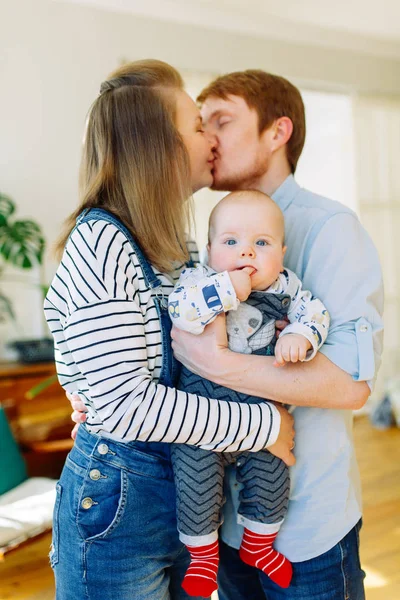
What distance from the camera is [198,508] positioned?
1.17 meters

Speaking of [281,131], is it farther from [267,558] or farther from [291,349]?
[267,558]

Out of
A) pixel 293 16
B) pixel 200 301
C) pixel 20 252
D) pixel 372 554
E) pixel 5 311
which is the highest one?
pixel 293 16

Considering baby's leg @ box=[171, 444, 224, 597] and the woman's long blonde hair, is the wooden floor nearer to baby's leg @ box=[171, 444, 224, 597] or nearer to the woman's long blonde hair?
baby's leg @ box=[171, 444, 224, 597]

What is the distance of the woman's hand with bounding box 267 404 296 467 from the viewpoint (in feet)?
3.93

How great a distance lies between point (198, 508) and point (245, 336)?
0.35m

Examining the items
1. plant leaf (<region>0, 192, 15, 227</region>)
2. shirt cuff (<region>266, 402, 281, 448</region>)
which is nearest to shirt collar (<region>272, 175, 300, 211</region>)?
shirt cuff (<region>266, 402, 281, 448</region>)

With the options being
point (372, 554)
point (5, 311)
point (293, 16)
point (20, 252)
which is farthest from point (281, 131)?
point (293, 16)

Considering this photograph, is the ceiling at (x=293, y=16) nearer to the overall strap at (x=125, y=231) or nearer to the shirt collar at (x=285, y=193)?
the shirt collar at (x=285, y=193)

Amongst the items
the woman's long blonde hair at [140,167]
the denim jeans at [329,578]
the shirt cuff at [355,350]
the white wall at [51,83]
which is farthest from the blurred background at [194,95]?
the woman's long blonde hair at [140,167]

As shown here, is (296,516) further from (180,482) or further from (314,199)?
(314,199)

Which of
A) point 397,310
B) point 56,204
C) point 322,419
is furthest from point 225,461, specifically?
point 397,310

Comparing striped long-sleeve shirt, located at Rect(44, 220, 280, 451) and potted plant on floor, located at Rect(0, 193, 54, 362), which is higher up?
striped long-sleeve shirt, located at Rect(44, 220, 280, 451)

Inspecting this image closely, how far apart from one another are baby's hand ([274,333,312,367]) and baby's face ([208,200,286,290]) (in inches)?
6.1

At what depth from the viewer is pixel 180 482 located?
3.85 feet
